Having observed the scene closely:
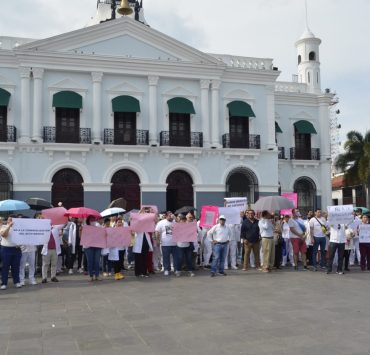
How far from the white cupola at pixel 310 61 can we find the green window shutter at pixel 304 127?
2.48m

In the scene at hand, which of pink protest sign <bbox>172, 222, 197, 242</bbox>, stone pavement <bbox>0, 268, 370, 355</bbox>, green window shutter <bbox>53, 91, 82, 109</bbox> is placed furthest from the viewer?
green window shutter <bbox>53, 91, 82, 109</bbox>

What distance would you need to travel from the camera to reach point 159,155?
24266 mm

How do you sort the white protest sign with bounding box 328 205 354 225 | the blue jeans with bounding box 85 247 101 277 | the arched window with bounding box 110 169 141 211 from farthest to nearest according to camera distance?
the arched window with bounding box 110 169 141 211 → the white protest sign with bounding box 328 205 354 225 → the blue jeans with bounding box 85 247 101 277

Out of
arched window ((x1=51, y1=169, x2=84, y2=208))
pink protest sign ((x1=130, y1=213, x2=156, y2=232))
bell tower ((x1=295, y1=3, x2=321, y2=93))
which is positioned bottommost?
pink protest sign ((x1=130, y1=213, x2=156, y2=232))

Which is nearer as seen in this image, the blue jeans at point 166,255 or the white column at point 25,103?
the blue jeans at point 166,255

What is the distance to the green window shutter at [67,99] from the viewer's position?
22812 mm

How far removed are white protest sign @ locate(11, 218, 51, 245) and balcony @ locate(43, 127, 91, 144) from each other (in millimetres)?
11832

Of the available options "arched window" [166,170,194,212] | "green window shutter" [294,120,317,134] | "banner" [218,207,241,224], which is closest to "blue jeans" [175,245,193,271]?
"banner" [218,207,241,224]

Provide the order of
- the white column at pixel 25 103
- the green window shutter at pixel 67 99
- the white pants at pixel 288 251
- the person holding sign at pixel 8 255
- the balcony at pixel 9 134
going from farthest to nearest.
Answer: the green window shutter at pixel 67 99, the white column at pixel 25 103, the balcony at pixel 9 134, the white pants at pixel 288 251, the person holding sign at pixel 8 255

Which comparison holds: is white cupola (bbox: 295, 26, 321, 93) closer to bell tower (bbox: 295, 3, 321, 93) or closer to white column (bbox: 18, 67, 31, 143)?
bell tower (bbox: 295, 3, 321, 93)

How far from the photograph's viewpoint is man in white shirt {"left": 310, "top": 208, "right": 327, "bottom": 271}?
13.9m

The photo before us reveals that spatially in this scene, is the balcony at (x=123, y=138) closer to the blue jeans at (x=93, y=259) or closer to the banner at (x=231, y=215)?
the banner at (x=231, y=215)

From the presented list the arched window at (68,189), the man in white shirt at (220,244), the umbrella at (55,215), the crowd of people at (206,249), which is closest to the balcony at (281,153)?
the arched window at (68,189)

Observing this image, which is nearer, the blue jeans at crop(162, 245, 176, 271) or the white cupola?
the blue jeans at crop(162, 245, 176, 271)
